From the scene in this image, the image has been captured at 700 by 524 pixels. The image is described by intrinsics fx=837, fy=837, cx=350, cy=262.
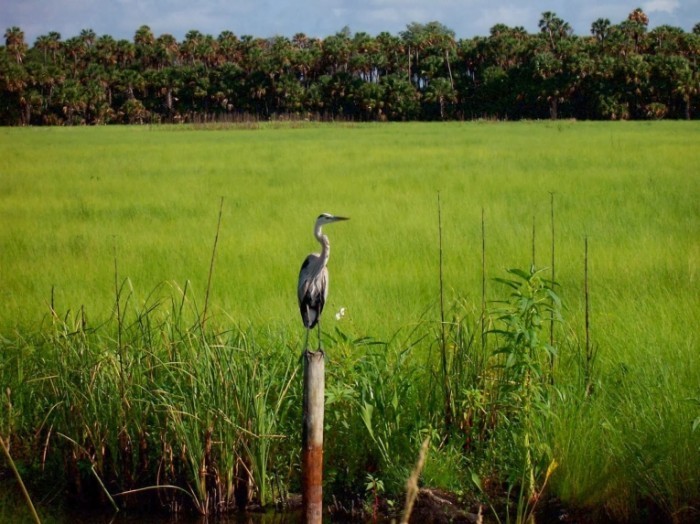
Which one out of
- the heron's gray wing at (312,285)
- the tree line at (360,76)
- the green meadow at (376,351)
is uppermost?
the tree line at (360,76)

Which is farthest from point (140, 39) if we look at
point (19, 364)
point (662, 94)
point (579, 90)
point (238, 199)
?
point (19, 364)

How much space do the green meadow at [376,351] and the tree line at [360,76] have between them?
48.5m

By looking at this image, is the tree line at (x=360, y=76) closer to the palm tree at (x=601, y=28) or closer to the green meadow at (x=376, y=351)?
the palm tree at (x=601, y=28)

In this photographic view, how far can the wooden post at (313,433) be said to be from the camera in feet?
11.9

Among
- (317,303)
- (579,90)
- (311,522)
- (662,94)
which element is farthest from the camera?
(579,90)

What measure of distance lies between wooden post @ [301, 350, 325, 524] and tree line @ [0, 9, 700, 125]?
5650cm

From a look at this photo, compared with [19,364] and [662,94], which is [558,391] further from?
[662,94]

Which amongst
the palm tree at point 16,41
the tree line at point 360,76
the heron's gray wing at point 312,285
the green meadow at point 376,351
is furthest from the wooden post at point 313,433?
the palm tree at point 16,41

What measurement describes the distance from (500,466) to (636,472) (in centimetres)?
75

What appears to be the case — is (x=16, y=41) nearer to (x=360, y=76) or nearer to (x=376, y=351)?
(x=360, y=76)

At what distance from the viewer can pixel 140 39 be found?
75625mm

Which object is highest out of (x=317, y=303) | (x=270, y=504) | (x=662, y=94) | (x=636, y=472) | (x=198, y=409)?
(x=662, y=94)

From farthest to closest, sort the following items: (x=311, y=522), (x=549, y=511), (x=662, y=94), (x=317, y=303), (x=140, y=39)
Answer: (x=140, y=39), (x=662, y=94), (x=549, y=511), (x=317, y=303), (x=311, y=522)

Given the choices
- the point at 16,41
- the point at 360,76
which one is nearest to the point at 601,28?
the point at 360,76
